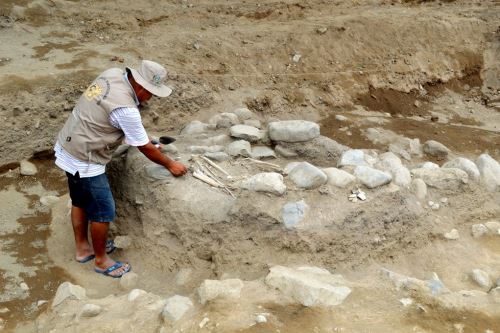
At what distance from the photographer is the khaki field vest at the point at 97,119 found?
3.56 meters

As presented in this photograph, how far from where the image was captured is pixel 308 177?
13.2 feet

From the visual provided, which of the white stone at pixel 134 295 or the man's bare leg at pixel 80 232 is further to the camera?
the man's bare leg at pixel 80 232

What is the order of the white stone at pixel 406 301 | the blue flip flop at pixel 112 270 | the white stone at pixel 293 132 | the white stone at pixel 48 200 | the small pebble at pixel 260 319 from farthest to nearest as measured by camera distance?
1. the white stone at pixel 48 200
2. the white stone at pixel 293 132
3. the blue flip flop at pixel 112 270
4. the white stone at pixel 406 301
5. the small pebble at pixel 260 319

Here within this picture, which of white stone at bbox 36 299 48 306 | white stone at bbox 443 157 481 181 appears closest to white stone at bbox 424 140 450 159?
white stone at bbox 443 157 481 181

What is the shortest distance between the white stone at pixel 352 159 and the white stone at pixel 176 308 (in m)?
1.90

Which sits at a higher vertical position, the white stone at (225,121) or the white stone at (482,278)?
the white stone at (225,121)

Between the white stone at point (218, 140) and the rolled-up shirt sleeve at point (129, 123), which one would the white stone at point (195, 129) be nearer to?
the white stone at point (218, 140)

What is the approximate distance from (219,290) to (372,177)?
5.27ft

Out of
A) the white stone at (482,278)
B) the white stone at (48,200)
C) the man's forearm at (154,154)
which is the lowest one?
the white stone at (48,200)

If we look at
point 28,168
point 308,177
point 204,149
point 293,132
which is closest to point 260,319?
point 308,177

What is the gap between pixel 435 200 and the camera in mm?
4375

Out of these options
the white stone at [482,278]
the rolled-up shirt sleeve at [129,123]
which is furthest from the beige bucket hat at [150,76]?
the white stone at [482,278]

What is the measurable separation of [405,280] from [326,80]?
471 cm

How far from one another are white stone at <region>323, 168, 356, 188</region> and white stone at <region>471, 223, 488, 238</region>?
113 centimetres
